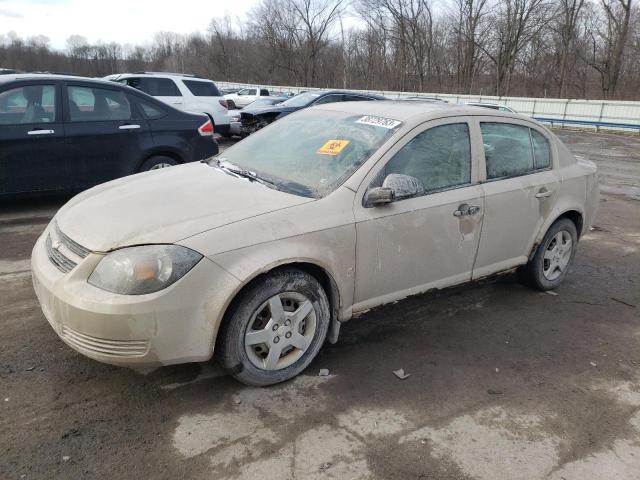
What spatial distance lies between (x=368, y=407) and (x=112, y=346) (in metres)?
1.42

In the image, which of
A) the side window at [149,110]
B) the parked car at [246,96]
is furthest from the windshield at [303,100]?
the parked car at [246,96]

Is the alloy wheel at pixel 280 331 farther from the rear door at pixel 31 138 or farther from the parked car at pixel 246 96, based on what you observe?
the parked car at pixel 246 96

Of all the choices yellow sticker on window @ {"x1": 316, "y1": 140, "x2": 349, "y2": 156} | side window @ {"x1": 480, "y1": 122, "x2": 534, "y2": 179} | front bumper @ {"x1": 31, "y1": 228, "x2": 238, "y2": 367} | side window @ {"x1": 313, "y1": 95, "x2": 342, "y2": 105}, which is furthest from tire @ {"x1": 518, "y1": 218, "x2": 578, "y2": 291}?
side window @ {"x1": 313, "y1": 95, "x2": 342, "y2": 105}

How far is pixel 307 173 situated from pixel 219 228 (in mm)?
877

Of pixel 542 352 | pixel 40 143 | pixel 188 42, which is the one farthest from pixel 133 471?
pixel 188 42

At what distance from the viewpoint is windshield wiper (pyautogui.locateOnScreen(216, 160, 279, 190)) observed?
3.39 meters

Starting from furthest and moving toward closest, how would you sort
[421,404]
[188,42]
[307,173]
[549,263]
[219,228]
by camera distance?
[188,42], [549,263], [307,173], [421,404], [219,228]

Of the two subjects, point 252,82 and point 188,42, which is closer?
point 252,82

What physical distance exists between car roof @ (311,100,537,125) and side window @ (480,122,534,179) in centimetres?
12

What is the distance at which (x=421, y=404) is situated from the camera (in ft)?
9.87

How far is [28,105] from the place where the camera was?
598 centimetres

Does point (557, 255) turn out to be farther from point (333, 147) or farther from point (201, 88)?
point (201, 88)

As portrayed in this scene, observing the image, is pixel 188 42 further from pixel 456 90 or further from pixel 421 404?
pixel 421 404

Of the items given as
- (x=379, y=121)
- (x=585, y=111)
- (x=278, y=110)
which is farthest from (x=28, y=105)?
(x=585, y=111)
